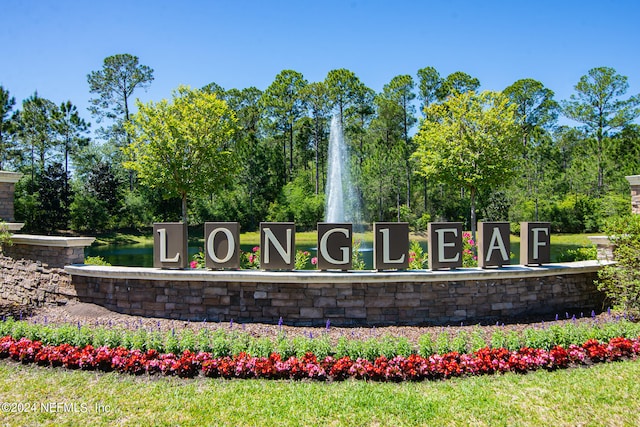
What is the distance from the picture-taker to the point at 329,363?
208 inches

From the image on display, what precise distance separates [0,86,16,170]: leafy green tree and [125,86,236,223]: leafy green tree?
1706 cm

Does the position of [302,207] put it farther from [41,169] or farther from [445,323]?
[445,323]

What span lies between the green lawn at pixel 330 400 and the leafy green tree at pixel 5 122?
108 feet

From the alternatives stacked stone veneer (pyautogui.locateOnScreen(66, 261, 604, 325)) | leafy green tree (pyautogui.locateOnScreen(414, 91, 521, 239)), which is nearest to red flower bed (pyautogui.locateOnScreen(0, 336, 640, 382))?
stacked stone veneer (pyautogui.locateOnScreen(66, 261, 604, 325))

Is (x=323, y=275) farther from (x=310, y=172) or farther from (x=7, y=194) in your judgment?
(x=310, y=172)

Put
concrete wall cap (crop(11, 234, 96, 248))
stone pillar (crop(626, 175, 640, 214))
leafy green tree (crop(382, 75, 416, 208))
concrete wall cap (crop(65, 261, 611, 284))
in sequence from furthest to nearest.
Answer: leafy green tree (crop(382, 75, 416, 208)) → stone pillar (crop(626, 175, 640, 214)) → concrete wall cap (crop(11, 234, 96, 248)) → concrete wall cap (crop(65, 261, 611, 284))

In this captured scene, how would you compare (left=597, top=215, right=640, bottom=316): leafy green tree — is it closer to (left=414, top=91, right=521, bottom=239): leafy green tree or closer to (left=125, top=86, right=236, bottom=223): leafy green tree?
(left=414, top=91, right=521, bottom=239): leafy green tree

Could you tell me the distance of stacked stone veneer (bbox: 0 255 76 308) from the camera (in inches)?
330

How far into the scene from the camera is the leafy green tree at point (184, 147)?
1941 cm

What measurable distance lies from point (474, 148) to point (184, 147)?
12178 mm

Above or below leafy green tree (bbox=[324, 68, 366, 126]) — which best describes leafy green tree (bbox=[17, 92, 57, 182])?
below

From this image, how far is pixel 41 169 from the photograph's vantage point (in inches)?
1310

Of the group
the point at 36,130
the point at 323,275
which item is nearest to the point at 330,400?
the point at 323,275

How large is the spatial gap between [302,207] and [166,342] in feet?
93.3
